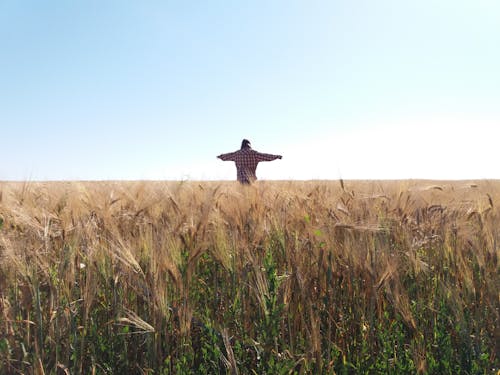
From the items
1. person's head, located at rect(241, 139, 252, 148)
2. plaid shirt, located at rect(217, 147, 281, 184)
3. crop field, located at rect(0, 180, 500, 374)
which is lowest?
crop field, located at rect(0, 180, 500, 374)

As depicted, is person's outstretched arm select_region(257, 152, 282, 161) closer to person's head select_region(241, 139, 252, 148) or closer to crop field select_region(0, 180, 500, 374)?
person's head select_region(241, 139, 252, 148)

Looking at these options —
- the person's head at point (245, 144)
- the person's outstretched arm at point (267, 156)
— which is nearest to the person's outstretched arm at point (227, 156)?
the person's head at point (245, 144)

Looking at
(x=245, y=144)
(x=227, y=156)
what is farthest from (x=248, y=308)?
(x=227, y=156)

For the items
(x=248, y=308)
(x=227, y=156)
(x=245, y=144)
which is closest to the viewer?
A: (x=248, y=308)

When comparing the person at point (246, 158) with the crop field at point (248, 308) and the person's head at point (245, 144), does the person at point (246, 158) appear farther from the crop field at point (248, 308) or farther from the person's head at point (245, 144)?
the crop field at point (248, 308)

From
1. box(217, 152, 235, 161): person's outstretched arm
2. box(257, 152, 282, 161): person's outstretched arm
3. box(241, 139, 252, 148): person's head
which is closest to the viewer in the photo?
box(257, 152, 282, 161): person's outstretched arm

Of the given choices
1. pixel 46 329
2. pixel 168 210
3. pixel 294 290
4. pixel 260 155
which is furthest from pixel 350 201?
pixel 260 155

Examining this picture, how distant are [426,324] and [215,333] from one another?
3.03 ft

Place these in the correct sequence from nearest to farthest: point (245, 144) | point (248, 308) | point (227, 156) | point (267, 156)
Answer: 1. point (248, 308)
2. point (267, 156)
3. point (245, 144)
4. point (227, 156)

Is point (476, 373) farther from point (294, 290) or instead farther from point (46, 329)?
point (46, 329)

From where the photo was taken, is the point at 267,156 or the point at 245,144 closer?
the point at 267,156

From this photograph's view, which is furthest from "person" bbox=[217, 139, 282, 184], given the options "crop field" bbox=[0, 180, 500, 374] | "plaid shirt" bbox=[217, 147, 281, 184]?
"crop field" bbox=[0, 180, 500, 374]

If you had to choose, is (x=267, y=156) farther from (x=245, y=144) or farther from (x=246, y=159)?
(x=245, y=144)

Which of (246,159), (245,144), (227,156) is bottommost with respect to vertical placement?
(246,159)
